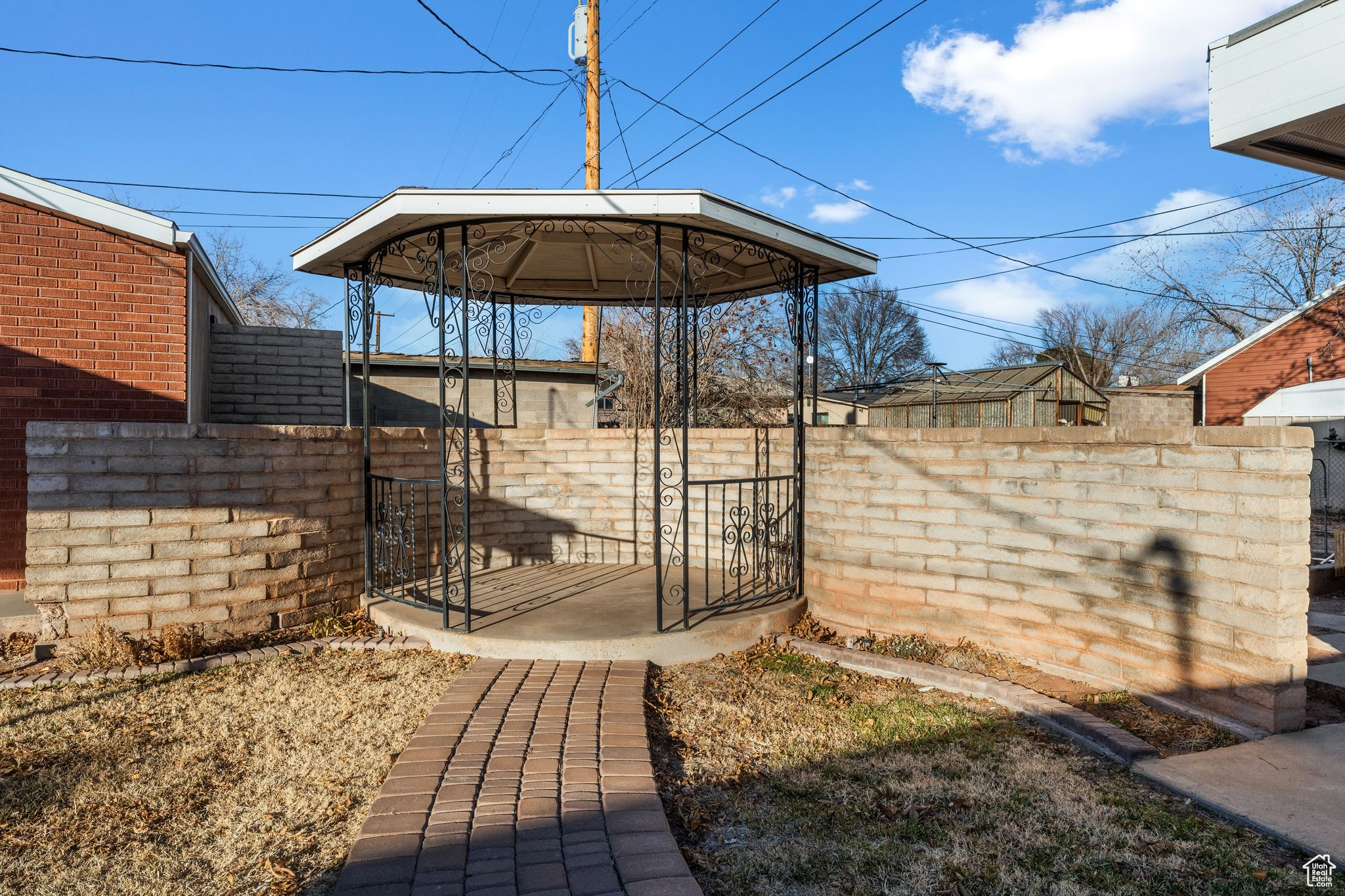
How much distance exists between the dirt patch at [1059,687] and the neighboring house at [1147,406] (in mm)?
18281

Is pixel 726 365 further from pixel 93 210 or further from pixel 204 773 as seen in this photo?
pixel 204 773

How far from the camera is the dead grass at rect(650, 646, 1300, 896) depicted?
8.18ft

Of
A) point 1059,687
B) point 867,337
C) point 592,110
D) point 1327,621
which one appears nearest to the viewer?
point 1059,687

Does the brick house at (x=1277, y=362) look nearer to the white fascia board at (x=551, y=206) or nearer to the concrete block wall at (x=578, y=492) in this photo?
the concrete block wall at (x=578, y=492)

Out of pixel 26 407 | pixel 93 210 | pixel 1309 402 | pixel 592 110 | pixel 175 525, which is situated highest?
pixel 592 110

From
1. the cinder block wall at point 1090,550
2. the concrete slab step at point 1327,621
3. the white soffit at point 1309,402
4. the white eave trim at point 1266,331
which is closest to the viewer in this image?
the cinder block wall at point 1090,550

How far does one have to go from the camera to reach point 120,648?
444cm

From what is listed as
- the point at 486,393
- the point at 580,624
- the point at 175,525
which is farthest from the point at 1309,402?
the point at 175,525

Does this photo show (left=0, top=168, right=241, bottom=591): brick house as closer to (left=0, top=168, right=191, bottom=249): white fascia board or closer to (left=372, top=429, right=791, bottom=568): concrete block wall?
(left=0, top=168, right=191, bottom=249): white fascia board

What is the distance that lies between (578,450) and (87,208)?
4.28 metres

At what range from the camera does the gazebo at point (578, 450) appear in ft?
15.6

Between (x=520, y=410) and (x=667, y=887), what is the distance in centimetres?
1237

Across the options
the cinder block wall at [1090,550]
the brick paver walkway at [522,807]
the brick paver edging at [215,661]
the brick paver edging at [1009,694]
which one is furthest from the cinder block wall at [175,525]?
the cinder block wall at [1090,550]

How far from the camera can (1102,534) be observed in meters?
4.25
